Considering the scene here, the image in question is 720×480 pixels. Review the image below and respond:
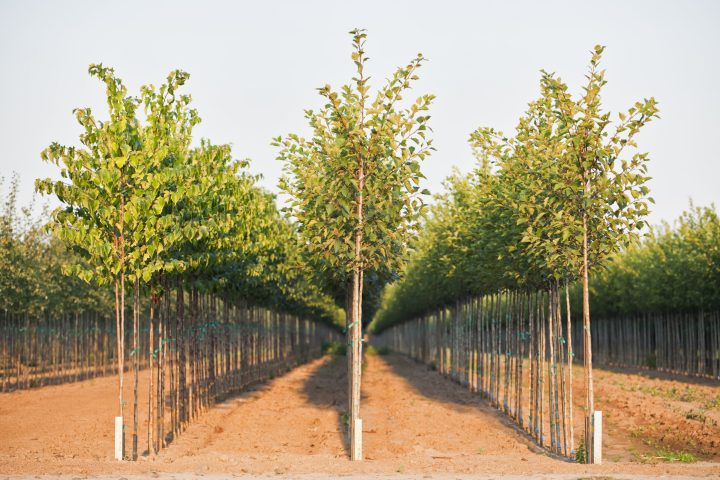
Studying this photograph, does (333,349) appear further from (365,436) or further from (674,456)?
(674,456)

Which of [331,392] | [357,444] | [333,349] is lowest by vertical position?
[333,349]

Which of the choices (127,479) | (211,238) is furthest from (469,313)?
(127,479)

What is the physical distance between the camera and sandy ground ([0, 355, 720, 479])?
1245cm

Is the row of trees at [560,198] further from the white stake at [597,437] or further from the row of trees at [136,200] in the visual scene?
the row of trees at [136,200]

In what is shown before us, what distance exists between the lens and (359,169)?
1530 centimetres

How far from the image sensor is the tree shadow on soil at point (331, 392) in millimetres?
20259

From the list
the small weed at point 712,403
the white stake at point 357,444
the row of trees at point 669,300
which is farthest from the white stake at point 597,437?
the row of trees at point 669,300

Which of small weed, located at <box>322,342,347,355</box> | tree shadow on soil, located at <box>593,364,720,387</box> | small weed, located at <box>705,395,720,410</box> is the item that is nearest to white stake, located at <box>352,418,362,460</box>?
small weed, located at <box>705,395,720,410</box>

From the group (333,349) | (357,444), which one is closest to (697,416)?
(357,444)

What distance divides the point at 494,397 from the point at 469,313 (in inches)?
193

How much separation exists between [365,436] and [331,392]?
11602 millimetres

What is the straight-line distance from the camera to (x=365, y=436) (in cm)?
1845

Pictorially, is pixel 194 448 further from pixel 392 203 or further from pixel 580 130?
pixel 580 130

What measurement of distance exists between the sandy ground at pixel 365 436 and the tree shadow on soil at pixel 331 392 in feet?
0.35
